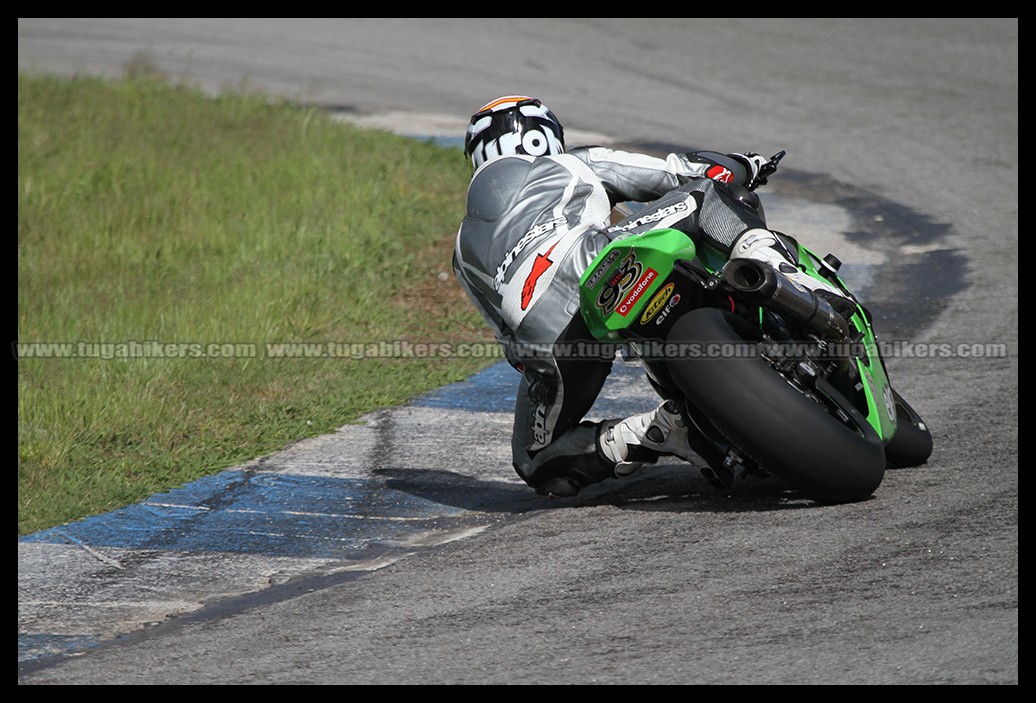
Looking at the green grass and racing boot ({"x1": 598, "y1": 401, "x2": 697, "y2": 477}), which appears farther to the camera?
the green grass

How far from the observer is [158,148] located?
34.2ft

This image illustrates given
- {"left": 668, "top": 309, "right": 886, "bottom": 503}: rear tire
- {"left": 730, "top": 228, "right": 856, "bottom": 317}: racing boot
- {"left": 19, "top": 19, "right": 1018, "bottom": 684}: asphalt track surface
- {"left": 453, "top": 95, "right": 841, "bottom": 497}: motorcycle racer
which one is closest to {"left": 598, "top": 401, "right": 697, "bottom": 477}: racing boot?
{"left": 453, "top": 95, "right": 841, "bottom": 497}: motorcycle racer

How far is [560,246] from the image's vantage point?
477 centimetres

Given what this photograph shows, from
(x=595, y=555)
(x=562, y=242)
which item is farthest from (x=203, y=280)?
(x=595, y=555)

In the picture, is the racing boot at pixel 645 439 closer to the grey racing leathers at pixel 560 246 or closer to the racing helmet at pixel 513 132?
the grey racing leathers at pixel 560 246

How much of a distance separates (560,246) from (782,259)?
2.74ft

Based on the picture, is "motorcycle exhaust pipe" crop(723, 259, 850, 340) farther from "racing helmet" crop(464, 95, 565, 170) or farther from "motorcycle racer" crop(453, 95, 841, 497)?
"racing helmet" crop(464, 95, 565, 170)

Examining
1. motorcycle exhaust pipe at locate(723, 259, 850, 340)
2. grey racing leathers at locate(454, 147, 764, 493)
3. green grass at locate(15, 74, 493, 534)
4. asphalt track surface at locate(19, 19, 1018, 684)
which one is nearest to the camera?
asphalt track surface at locate(19, 19, 1018, 684)

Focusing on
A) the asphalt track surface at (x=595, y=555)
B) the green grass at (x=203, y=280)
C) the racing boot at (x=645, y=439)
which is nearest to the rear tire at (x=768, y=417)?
the asphalt track surface at (x=595, y=555)

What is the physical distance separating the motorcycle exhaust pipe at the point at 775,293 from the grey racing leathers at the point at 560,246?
15.3 inches

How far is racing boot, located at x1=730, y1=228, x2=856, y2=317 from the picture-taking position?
4.37 metres

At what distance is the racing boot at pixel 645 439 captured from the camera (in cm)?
470
